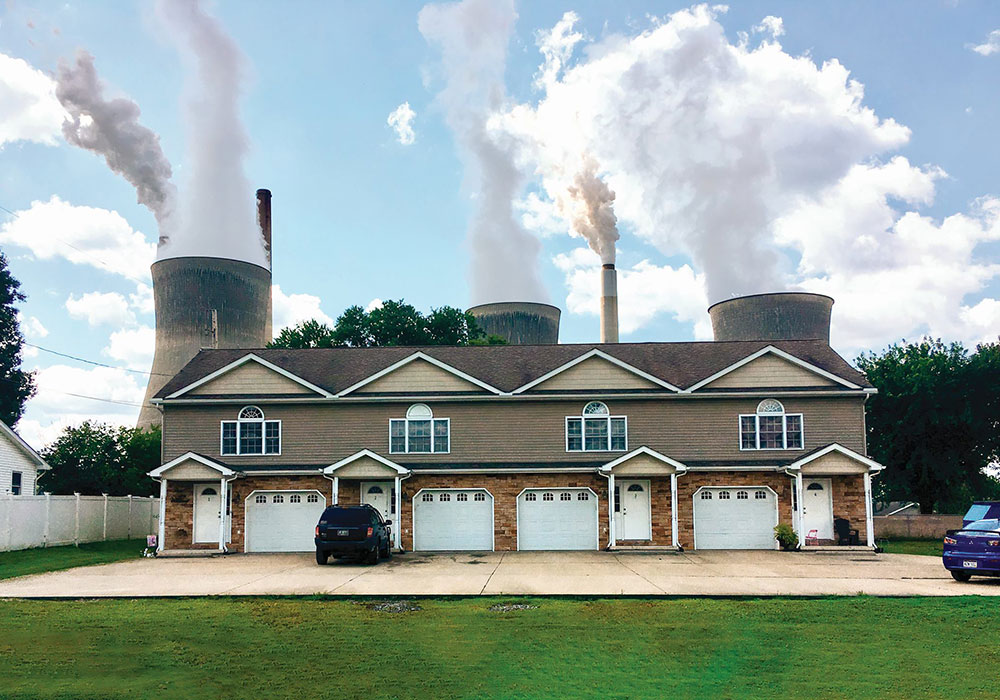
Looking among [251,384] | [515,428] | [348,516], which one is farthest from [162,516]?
[515,428]

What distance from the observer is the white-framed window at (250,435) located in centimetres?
3038

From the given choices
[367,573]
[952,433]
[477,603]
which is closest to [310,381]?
[367,573]

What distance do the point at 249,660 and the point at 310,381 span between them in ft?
68.2

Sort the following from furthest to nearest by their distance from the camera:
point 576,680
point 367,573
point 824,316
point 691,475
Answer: point 824,316 → point 691,475 → point 367,573 → point 576,680

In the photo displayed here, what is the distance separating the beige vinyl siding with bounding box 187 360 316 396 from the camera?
30656mm

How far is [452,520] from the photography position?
29.7 metres

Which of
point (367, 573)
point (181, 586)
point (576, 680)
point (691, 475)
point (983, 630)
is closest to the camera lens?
point (576, 680)

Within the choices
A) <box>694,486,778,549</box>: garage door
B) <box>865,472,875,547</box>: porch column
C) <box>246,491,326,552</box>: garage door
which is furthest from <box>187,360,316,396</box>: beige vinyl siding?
<box>865,472,875,547</box>: porch column

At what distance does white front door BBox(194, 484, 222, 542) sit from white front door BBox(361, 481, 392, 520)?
5.06 m

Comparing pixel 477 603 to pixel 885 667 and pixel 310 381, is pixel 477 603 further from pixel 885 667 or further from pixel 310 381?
pixel 310 381

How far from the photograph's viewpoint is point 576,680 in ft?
32.1

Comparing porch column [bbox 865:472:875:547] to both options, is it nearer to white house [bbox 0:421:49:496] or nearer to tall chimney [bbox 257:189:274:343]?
white house [bbox 0:421:49:496]

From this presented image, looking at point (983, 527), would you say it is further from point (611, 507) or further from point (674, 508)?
point (611, 507)

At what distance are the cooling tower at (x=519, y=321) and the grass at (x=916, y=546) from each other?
1312 inches
